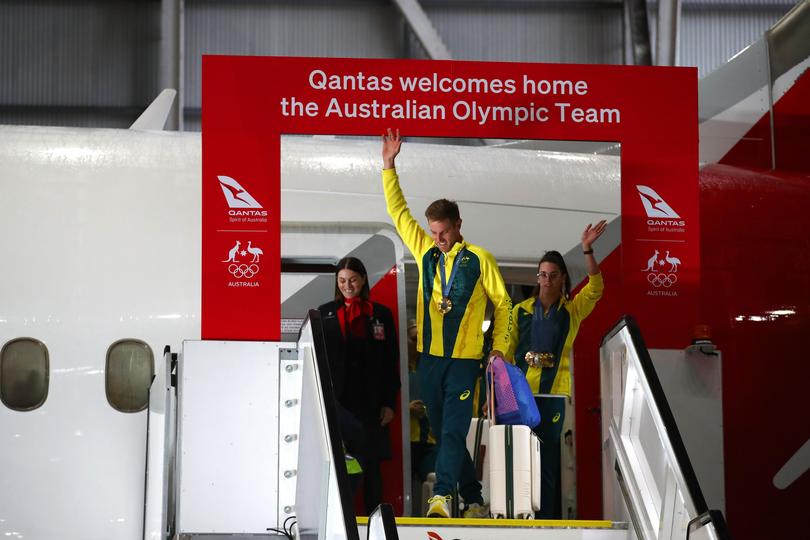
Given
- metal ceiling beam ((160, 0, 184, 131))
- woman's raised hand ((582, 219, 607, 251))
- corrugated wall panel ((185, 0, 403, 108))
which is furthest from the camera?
corrugated wall panel ((185, 0, 403, 108))

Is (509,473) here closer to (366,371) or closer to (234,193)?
(366,371)

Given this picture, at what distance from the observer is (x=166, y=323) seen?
713 centimetres

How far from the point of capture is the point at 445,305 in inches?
274

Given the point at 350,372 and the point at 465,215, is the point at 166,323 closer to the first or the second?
the point at 350,372

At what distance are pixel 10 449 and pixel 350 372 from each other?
1.92 metres

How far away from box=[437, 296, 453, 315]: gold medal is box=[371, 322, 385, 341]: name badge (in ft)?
1.22

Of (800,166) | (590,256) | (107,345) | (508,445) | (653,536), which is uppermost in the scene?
(800,166)

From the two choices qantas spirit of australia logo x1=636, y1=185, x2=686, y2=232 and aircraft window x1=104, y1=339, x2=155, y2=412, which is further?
qantas spirit of australia logo x1=636, y1=185, x2=686, y2=232

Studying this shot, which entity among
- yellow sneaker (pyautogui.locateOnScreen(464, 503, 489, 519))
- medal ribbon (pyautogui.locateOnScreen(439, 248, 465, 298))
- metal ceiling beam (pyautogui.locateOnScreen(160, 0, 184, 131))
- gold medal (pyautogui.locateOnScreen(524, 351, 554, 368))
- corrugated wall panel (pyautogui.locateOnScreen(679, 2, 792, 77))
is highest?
corrugated wall panel (pyautogui.locateOnScreen(679, 2, 792, 77))

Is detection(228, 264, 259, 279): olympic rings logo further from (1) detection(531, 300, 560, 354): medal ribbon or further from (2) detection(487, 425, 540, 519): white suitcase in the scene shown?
(2) detection(487, 425, 540, 519): white suitcase

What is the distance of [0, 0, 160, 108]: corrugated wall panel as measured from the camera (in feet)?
66.3

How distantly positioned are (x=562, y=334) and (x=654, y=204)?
1.04 metres

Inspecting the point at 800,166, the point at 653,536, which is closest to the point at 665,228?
the point at 800,166

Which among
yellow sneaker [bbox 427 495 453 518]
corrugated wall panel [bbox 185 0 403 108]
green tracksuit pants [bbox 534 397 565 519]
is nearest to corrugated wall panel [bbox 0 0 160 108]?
corrugated wall panel [bbox 185 0 403 108]
